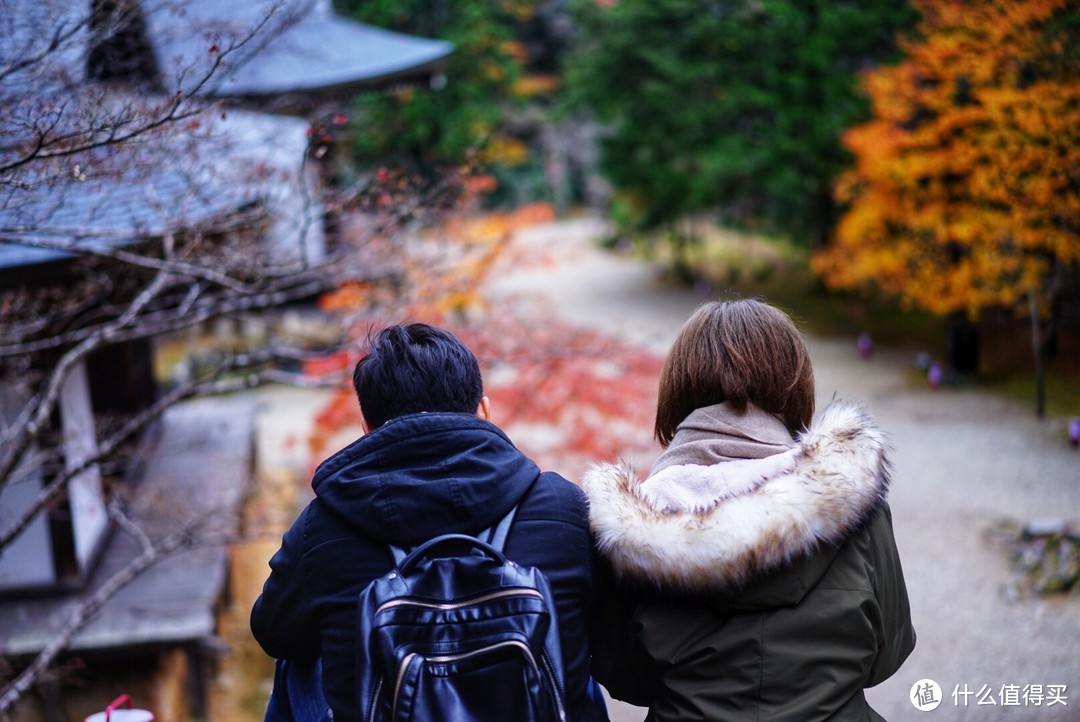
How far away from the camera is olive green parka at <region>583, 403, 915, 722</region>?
1.58 metres

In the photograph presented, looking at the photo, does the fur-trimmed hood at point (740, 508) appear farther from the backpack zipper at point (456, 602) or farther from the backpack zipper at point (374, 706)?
the backpack zipper at point (374, 706)

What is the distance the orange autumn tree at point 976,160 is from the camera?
9109mm

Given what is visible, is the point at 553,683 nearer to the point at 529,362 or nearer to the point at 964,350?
the point at 529,362

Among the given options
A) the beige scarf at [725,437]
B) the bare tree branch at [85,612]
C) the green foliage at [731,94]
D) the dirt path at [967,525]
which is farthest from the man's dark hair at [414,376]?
the green foliage at [731,94]

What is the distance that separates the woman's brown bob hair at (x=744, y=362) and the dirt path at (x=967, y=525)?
493 mm

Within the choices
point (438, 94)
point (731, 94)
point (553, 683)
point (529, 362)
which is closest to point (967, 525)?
point (529, 362)

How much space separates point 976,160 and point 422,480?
34.3ft

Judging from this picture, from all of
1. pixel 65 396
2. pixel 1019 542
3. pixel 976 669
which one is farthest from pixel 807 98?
pixel 65 396

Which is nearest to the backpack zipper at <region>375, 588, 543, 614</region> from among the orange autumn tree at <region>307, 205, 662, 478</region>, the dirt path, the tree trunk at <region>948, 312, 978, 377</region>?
the dirt path

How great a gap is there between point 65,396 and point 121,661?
5.68 ft

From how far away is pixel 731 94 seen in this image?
48.6 feet

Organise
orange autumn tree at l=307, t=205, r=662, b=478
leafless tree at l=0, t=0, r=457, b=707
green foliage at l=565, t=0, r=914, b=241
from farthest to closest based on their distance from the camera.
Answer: green foliage at l=565, t=0, r=914, b=241
orange autumn tree at l=307, t=205, r=662, b=478
leafless tree at l=0, t=0, r=457, b=707

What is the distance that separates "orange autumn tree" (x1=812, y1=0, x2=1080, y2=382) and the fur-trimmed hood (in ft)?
29.1

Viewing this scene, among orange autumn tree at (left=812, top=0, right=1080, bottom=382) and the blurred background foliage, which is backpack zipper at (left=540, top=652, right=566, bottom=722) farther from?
orange autumn tree at (left=812, top=0, right=1080, bottom=382)
